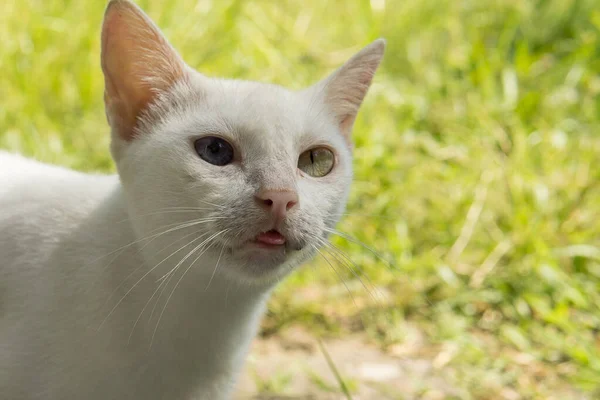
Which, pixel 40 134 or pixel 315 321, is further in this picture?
pixel 40 134

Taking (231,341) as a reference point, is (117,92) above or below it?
above

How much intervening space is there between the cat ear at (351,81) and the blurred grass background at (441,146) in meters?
0.43

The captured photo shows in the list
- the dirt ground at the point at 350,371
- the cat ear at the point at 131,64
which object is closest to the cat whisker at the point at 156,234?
the cat ear at the point at 131,64

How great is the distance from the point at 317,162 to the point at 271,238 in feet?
0.88

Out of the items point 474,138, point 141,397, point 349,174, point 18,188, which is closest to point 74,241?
point 18,188

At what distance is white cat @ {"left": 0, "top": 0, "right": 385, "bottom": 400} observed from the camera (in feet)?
4.23

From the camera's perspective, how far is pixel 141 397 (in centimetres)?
140

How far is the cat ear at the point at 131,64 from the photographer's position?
1354 millimetres

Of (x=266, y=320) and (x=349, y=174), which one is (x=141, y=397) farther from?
(x=266, y=320)

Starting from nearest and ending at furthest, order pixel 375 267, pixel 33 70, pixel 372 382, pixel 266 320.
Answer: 1. pixel 372 382
2. pixel 266 320
3. pixel 375 267
4. pixel 33 70

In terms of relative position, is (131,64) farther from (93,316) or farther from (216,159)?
(93,316)

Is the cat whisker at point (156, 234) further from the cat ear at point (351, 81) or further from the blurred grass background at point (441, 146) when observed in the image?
the blurred grass background at point (441, 146)

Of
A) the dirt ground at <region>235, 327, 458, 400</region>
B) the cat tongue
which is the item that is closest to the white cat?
the cat tongue

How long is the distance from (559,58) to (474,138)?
118 centimetres
